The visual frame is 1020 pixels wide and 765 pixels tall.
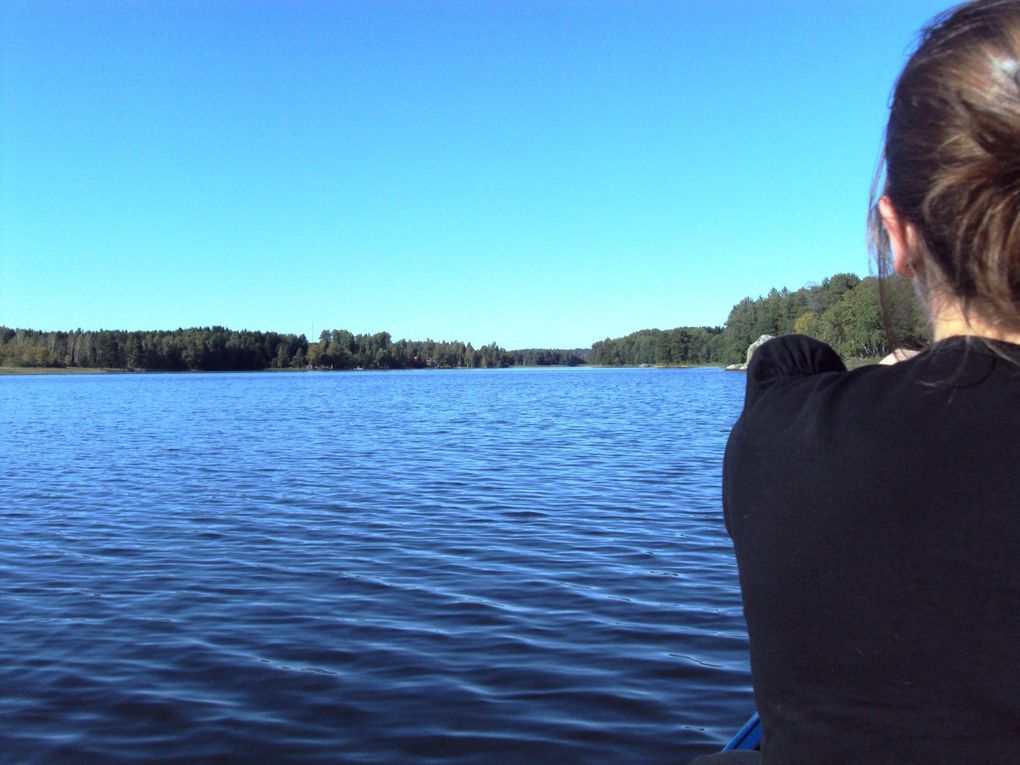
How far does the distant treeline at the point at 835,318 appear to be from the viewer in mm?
1541

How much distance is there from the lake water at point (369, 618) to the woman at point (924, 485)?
14.2ft

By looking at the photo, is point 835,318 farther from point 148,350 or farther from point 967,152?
point 148,350

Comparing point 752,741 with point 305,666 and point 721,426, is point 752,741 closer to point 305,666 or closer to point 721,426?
point 305,666

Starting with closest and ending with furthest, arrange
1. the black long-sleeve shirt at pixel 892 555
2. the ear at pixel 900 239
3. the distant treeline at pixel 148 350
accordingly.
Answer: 1. the black long-sleeve shirt at pixel 892 555
2. the ear at pixel 900 239
3. the distant treeline at pixel 148 350

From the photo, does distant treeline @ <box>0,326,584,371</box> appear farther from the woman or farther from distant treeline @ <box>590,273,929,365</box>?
the woman

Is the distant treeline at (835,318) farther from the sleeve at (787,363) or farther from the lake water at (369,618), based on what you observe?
the lake water at (369,618)

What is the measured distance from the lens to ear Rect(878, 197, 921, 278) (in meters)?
1.42

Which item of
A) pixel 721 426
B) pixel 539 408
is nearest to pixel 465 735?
pixel 721 426

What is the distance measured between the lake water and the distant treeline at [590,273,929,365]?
295 cm

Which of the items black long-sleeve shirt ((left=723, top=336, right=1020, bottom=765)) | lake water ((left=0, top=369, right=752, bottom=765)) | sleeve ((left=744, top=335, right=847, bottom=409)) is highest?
sleeve ((left=744, top=335, right=847, bottom=409))

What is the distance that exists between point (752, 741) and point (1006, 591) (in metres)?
2.50

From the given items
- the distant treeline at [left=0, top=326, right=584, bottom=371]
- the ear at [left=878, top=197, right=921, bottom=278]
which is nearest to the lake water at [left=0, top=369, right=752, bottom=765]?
the ear at [left=878, top=197, right=921, bottom=278]

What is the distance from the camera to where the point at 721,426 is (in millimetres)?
31797

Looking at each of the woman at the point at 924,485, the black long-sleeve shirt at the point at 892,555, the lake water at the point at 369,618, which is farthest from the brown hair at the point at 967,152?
the lake water at the point at 369,618
